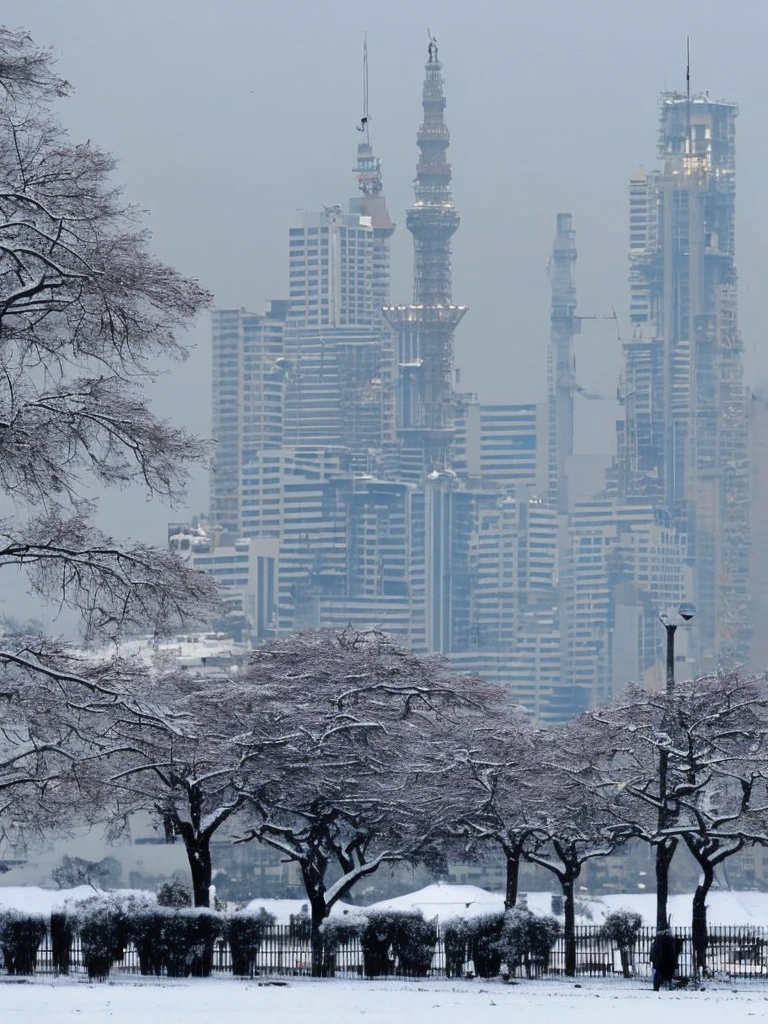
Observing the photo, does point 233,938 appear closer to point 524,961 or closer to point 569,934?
point 524,961

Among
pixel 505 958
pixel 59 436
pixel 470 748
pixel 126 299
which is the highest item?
pixel 126 299

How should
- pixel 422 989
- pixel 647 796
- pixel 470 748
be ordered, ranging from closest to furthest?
pixel 422 989, pixel 647 796, pixel 470 748

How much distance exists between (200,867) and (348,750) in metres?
4.79

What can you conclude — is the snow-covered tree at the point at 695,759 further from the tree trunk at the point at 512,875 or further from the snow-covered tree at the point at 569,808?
the tree trunk at the point at 512,875

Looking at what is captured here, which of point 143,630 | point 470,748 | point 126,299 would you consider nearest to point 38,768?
point 143,630

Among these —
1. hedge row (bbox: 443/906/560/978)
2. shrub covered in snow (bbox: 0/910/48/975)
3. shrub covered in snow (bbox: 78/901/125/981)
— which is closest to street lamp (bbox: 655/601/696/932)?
hedge row (bbox: 443/906/560/978)

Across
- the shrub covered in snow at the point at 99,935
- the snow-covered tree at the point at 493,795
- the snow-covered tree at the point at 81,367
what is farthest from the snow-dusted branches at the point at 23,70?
the snow-covered tree at the point at 493,795

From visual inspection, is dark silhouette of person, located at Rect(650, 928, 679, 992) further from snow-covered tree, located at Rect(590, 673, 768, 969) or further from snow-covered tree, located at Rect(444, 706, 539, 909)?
snow-covered tree, located at Rect(444, 706, 539, 909)

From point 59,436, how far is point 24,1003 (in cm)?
717

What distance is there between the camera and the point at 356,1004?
24016mm

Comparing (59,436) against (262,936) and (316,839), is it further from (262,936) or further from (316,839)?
(316,839)

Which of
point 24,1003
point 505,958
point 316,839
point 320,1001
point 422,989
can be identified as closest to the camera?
point 24,1003

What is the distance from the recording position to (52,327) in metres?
18.9

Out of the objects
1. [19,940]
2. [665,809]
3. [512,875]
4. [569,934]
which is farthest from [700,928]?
[19,940]
